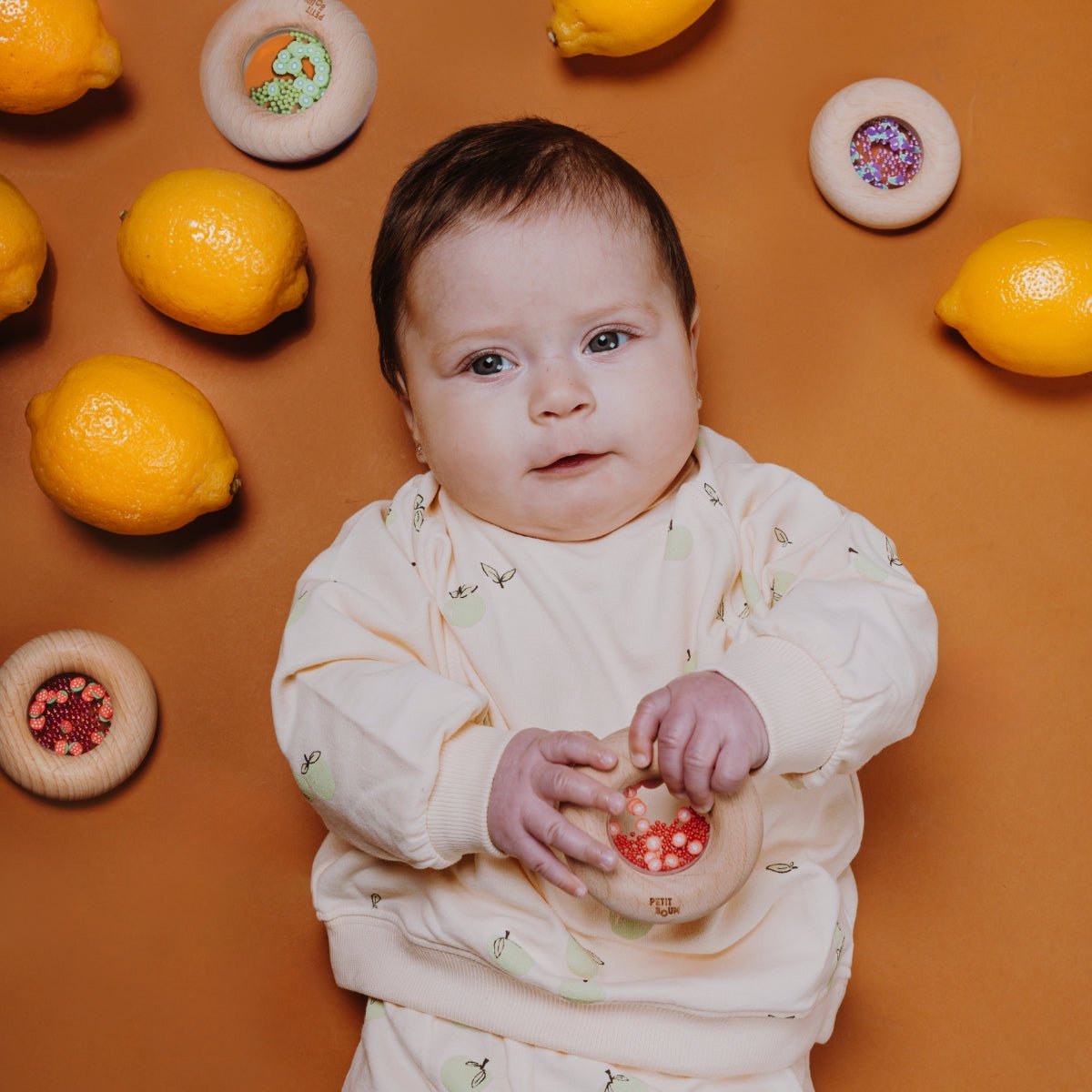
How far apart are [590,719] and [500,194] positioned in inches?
20.3

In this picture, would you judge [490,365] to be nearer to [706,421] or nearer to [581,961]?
[706,421]

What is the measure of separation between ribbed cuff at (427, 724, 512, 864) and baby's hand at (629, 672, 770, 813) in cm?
15

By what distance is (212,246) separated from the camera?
1.36 meters

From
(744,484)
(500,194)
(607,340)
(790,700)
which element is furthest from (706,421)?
(790,700)

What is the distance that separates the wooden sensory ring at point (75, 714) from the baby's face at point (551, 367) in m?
0.47

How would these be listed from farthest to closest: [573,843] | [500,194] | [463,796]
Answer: [500,194]
[463,796]
[573,843]

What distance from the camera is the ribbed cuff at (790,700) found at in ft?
3.43

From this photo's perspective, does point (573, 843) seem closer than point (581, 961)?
Yes

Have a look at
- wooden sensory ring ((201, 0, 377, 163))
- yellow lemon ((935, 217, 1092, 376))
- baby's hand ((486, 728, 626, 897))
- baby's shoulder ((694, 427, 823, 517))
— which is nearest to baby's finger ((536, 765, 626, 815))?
baby's hand ((486, 728, 626, 897))

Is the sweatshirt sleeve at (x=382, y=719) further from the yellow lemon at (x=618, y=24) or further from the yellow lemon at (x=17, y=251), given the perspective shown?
the yellow lemon at (x=618, y=24)

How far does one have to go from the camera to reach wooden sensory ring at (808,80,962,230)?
146 cm

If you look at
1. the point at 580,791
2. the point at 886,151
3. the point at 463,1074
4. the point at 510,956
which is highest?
the point at 886,151

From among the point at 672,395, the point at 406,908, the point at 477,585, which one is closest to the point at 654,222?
Answer: the point at 672,395

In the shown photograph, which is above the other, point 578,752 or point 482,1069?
point 578,752
